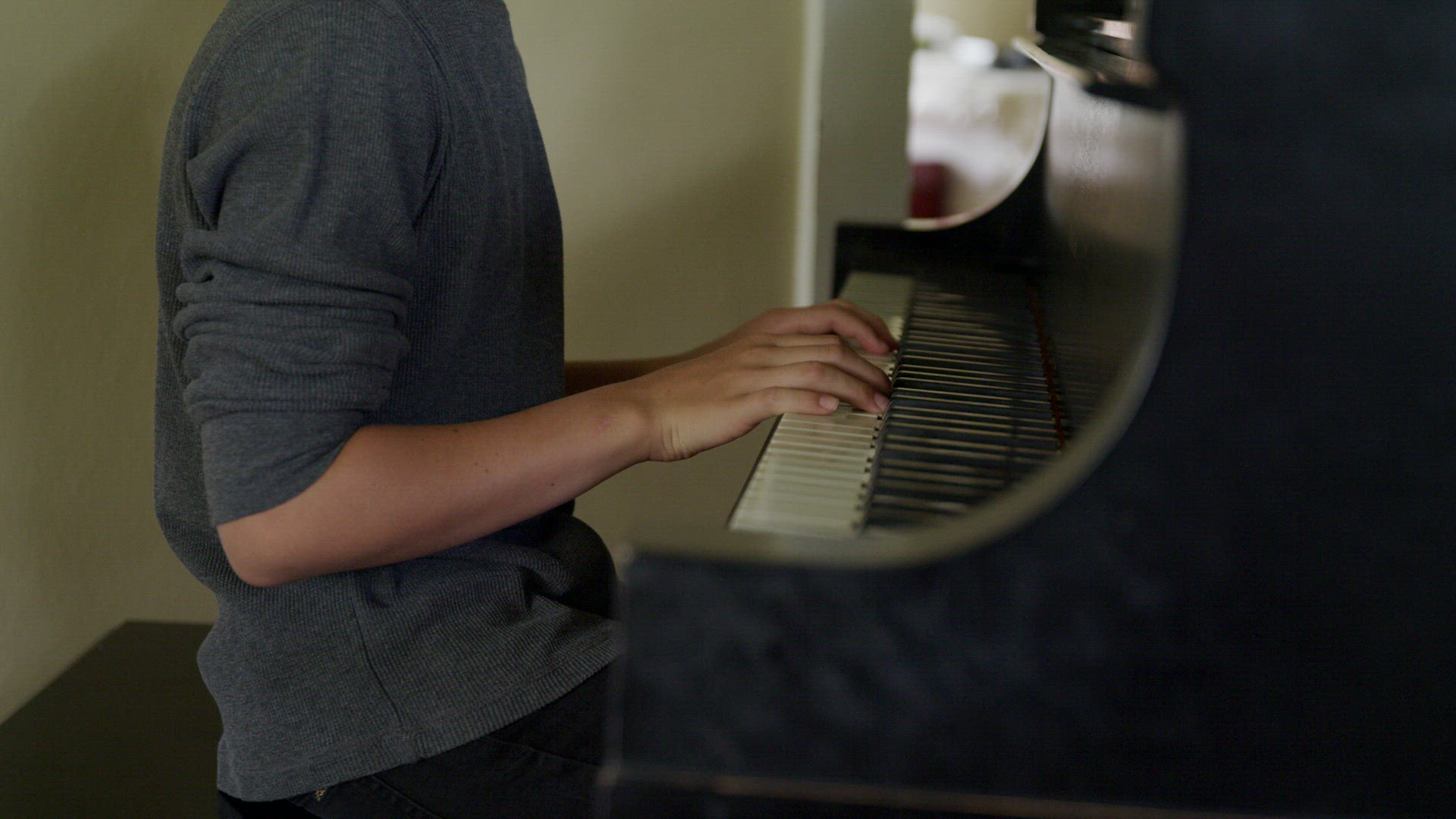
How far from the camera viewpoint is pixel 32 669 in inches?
54.9

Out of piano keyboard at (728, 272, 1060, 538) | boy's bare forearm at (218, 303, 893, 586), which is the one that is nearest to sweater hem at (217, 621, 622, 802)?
boy's bare forearm at (218, 303, 893, 586)

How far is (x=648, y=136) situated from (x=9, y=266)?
1.15m

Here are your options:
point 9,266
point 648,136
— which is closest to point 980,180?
point 648,136

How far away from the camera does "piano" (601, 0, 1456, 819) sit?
18.7 inches

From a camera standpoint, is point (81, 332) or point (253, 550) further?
point (81, 332)

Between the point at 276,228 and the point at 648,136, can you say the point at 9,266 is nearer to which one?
the point at 276,228

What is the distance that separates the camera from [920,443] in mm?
827

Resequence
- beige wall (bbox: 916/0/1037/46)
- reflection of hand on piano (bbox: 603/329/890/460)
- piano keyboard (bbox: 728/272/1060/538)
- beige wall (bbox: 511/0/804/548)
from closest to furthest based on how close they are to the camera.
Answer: piano keyboard (bbox: 728/272/1060/538) < reflection of hand on piano (bbox: 603/329/890/460) < beige wall (bbox: 511/0/804/548) < beige wall (bbox: 916/0/1037/46)

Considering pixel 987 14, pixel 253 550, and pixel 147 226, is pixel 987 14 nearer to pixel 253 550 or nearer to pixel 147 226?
pixel 147 226

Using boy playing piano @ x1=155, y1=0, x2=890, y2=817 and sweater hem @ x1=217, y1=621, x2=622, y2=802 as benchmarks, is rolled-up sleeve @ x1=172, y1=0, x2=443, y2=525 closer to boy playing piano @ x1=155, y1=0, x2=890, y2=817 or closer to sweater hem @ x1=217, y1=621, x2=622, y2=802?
boy playing piano @ x1=155, y1=0, x2=890, y2=817

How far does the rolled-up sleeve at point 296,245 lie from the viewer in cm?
73

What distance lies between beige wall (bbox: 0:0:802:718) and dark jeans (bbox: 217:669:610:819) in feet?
2.28

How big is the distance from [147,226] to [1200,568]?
1.49 metres

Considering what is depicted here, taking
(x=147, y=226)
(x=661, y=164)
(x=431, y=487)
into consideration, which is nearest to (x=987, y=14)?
(x=661, y=164)
